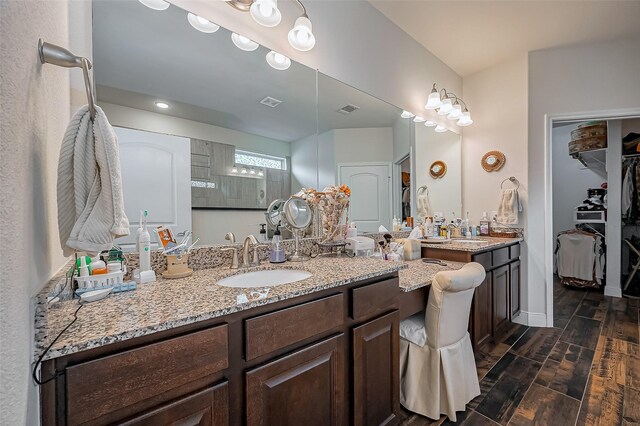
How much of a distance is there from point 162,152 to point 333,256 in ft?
3.56

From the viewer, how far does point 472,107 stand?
10.9ft

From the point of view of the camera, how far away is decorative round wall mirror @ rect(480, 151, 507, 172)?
3037mm

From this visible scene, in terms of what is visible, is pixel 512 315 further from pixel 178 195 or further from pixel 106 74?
pixel 106 74

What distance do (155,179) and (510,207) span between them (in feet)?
10.3

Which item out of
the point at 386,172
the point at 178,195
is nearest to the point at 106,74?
the point at 178,195

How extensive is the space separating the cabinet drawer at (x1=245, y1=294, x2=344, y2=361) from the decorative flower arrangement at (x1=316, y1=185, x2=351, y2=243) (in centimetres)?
75

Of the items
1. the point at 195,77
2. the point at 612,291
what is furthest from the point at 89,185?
the point at 612,291

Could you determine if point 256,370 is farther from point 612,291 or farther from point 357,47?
point 612,291

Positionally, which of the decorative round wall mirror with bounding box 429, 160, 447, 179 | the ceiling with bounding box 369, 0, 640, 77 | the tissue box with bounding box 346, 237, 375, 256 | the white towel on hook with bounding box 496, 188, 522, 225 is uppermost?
the ceiling with bounding box 369, 0, 640, 77

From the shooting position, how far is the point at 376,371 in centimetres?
128

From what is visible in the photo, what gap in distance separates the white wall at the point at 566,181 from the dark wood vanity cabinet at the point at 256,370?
549 cm

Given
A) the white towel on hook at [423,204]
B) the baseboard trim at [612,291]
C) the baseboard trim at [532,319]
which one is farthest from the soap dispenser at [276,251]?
the baseboard trim at [612,291]

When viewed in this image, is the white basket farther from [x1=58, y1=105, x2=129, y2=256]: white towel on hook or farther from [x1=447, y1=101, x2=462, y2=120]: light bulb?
[x1=447, y1=101, x2=462, y2=120]: light bulb

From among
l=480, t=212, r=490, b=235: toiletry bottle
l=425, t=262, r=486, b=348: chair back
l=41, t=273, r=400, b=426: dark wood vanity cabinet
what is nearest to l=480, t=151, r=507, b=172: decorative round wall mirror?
l=480, t=212, r=490, b=235: toiletry bottle
